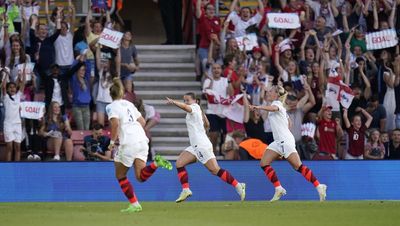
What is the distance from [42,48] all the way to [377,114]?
7.75 meters

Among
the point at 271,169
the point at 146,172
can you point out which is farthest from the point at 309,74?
the point at 146,172

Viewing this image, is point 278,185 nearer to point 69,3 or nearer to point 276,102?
point 276,102

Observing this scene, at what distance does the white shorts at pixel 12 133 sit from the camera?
2664cm

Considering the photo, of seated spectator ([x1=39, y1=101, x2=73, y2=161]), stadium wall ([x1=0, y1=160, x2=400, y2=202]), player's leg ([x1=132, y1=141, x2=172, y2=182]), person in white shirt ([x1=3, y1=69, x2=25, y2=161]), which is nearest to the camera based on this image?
player's leg ([x1=132, y1=141, x2=172, y2=182])

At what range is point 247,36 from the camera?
93.4 feet

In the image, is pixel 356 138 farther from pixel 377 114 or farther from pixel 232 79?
pixel 232 79

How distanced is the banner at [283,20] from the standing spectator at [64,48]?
15.2ft

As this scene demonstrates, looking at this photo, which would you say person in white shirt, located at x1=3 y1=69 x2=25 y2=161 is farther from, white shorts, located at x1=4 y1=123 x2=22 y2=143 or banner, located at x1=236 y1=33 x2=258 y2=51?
banner, located at x1=236 y1=33 x2=258 y2=51

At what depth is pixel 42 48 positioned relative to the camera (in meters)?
27.8

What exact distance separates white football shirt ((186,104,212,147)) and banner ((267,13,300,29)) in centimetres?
632

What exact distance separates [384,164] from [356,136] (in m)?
2.43

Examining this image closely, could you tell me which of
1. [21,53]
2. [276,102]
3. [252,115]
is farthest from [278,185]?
[21,53]

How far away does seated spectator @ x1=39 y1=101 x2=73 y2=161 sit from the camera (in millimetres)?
26562

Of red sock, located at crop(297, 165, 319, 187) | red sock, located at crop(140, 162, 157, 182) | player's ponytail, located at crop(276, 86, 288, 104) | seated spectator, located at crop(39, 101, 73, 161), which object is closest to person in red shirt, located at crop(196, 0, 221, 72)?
seated spectator, located at crop(39, 101, 73, 161)
